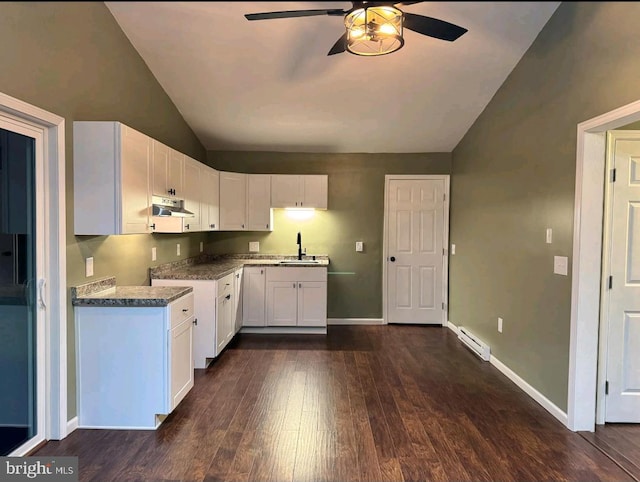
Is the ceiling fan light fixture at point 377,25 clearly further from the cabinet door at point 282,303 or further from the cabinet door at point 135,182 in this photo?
the cabinet door at point 282,303

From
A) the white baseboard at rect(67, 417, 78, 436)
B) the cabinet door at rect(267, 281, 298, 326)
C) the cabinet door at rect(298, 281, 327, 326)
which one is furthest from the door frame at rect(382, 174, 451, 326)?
the white baseboard at rect(67, 417, 78, 436)

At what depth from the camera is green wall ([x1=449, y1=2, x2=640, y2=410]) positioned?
2.21 meters

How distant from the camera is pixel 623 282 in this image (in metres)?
2.39

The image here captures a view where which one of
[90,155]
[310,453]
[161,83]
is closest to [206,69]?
[161,83]

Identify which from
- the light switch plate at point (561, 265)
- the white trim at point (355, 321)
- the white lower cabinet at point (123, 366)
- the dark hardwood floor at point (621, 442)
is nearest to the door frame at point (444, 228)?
the white trim at point (355, 321)

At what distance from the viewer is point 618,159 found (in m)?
2.36

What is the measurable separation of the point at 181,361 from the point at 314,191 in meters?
2.77

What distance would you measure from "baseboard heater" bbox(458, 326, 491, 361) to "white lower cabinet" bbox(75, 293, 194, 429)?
293 cm

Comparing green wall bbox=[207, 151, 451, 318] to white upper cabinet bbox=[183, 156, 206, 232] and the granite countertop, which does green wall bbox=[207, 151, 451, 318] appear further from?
the granite countertop

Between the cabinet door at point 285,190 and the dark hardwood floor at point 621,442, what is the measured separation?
3.59 meters

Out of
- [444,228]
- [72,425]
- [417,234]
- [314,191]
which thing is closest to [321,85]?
[314,191]

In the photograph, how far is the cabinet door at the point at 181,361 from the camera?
7.91 ft

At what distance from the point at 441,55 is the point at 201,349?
10.9 feet

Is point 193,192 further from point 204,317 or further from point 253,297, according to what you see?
point 253,297
